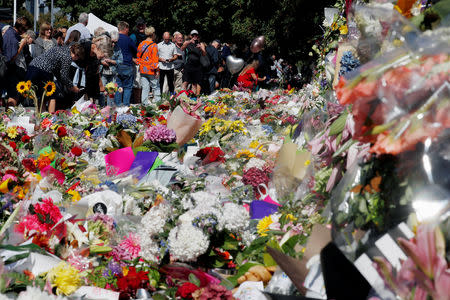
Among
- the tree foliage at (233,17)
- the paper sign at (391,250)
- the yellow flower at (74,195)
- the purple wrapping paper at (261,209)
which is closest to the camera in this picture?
the paper sign at (391,250)

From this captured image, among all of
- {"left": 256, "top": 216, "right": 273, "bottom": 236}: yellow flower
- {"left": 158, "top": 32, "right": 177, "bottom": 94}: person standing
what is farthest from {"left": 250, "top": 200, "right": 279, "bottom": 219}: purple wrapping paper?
{"left": 158, "top": 32, "right": 177, "bottom": 94}: person standing

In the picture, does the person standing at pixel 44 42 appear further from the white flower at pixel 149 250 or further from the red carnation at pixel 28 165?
the white flower at pixel 149 250

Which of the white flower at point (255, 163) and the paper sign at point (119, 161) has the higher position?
the white flower at point (255, 163)

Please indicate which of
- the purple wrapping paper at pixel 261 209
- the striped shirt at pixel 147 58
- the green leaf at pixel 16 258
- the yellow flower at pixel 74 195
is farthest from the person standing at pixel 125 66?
the green leaf at pixel 16 258

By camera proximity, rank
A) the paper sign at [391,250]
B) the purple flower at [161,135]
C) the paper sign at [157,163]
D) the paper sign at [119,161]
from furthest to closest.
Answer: the purple flower at [161,135], the paper sign at [119,161], the paper sign at [157,163], the paper sign at [391,250]

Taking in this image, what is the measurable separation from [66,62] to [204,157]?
4516mm

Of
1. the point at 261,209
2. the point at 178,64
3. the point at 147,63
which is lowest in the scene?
the point at 178,64

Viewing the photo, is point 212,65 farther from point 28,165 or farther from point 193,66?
point 28,165

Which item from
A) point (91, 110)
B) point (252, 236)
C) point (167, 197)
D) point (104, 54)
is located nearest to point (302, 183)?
point (252, 236)

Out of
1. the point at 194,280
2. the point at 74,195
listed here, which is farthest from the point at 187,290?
the point at 74,195

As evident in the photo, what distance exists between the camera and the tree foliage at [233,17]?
15.9 meters

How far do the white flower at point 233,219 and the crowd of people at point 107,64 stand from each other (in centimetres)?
537

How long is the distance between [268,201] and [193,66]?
9039 mm

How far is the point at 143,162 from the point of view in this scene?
12.2 ft
